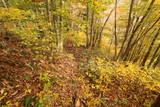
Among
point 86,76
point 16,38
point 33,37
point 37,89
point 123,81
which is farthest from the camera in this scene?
point 16,38

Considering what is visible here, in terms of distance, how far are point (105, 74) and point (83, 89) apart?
1291mm

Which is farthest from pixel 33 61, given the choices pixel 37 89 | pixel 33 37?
pixel 37 89

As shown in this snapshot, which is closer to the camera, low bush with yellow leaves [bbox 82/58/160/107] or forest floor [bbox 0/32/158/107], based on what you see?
forest floor [bbox 0/32/158/107]

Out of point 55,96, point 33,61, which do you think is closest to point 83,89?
point 55,96

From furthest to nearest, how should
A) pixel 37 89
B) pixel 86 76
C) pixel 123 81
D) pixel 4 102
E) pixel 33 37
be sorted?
pixel 86 76, pixel 123 81, pixel 33 37, pixel 37 89, pixel 4 102

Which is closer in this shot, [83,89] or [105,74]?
[83,89]

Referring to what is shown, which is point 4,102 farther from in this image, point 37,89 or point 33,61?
point 33,61

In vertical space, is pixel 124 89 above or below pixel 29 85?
below

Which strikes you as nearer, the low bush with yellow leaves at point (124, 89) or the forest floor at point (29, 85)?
the forest floor at point (29, 85)

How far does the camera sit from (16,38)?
5.34 metres

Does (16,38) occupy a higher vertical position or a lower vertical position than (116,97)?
higher

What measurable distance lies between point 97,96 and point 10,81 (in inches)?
130

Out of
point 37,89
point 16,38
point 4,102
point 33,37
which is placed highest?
point 33,37

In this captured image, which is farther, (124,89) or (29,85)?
(124,89)
